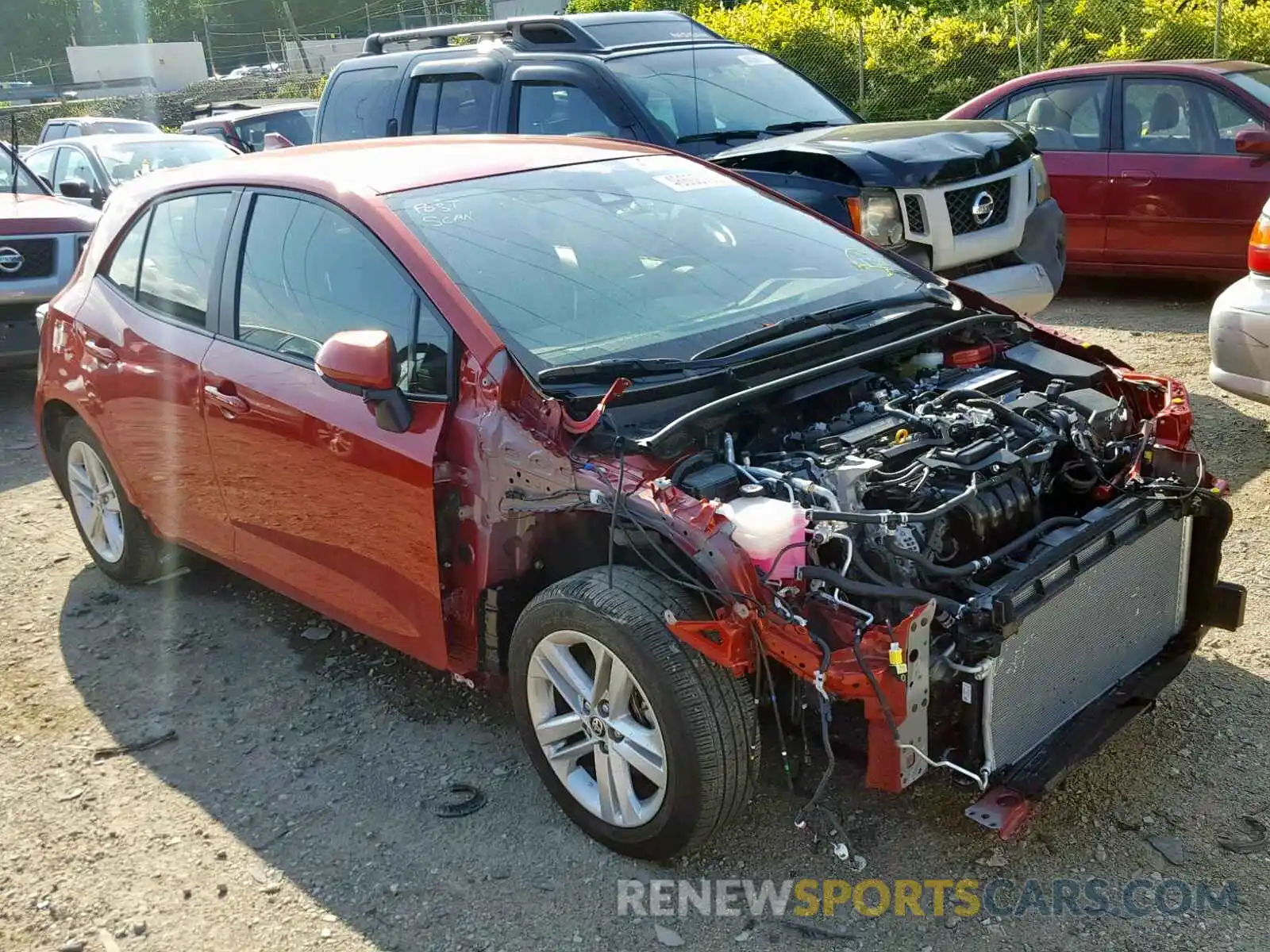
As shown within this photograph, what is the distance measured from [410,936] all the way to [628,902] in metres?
0.55

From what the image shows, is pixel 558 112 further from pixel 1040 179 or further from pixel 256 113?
pixel 256 113

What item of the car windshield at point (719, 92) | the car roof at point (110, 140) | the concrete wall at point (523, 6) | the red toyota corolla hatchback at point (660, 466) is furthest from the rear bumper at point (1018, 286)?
the concrete wall at point (523, 6)

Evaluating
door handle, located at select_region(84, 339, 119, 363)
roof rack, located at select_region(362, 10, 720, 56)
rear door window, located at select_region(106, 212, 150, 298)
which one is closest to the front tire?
door handle, located at select_region(84, 339, 119, 363)

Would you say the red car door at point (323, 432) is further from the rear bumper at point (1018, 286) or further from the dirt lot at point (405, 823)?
the rear bumper at point (1018, 286)

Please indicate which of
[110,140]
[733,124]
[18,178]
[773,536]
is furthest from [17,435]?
[773,536]

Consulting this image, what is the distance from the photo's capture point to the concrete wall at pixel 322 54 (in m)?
54.1

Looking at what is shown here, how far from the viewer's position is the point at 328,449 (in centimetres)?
368

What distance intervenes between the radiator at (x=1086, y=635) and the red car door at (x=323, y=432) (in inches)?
62.0

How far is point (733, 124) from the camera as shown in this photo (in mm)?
7387

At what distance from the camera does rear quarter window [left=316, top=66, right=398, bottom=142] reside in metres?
8.19

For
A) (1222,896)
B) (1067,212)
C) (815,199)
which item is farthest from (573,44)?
(1222,896)

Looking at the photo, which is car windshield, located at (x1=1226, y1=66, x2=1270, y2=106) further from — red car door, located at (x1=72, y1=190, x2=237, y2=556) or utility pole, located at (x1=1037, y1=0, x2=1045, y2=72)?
red car door, located at (x1=72, y1=190, x2=237, y2=556)

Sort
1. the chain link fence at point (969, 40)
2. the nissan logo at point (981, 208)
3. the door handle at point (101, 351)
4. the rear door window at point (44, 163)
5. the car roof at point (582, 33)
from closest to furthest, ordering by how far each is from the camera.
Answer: the door handle at point (101, 351) → the nissan logo at point (981, 208) → the car roof at point (582, 33) → the chain link fence at point (969, 40) → the rear door window at point (44, 163)

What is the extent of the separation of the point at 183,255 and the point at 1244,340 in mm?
4222
